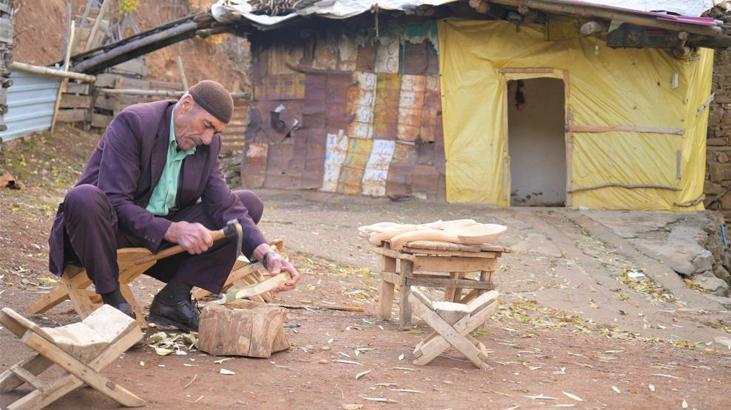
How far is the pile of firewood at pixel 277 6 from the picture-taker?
13.3 metres

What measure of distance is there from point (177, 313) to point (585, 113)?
9.86 metres

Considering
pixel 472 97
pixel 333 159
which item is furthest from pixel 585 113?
pixel 333 159

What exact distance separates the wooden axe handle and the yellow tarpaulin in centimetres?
950

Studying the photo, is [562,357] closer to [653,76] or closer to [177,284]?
[177,284]

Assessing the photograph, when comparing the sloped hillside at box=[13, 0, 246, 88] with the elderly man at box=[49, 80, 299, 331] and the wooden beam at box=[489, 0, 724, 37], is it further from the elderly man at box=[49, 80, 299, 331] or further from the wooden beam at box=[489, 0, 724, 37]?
the elderly man at box=[49, 80, 299, 331]

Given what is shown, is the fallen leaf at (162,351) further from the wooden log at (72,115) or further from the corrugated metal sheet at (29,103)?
the wooden log at (72,115)

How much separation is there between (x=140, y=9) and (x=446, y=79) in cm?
1643

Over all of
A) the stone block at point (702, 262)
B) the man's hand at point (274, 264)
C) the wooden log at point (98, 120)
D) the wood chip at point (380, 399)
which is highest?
the wooden log at point (98, 120)

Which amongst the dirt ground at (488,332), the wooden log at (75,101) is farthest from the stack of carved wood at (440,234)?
the wooden log at (75,101)

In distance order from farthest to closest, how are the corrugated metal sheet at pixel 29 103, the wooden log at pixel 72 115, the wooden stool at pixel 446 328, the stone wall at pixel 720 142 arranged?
the wooden log at pixel 72 115
the stone wall at pixel 720 142
the corrugated metal sheet at pixel 29 103
the wooden stool at pixel 446 328

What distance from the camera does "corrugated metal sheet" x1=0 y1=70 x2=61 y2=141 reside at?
1488cm

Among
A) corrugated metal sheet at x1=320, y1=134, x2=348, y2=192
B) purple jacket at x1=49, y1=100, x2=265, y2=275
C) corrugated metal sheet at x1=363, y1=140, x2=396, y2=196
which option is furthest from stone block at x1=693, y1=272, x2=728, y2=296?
purple jacket at x1=49, y1=100, x2=265, y2=275

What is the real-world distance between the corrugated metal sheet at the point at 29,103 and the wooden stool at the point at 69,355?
11.6 meters

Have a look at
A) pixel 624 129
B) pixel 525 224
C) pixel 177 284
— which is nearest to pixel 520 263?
pixel 525 224
